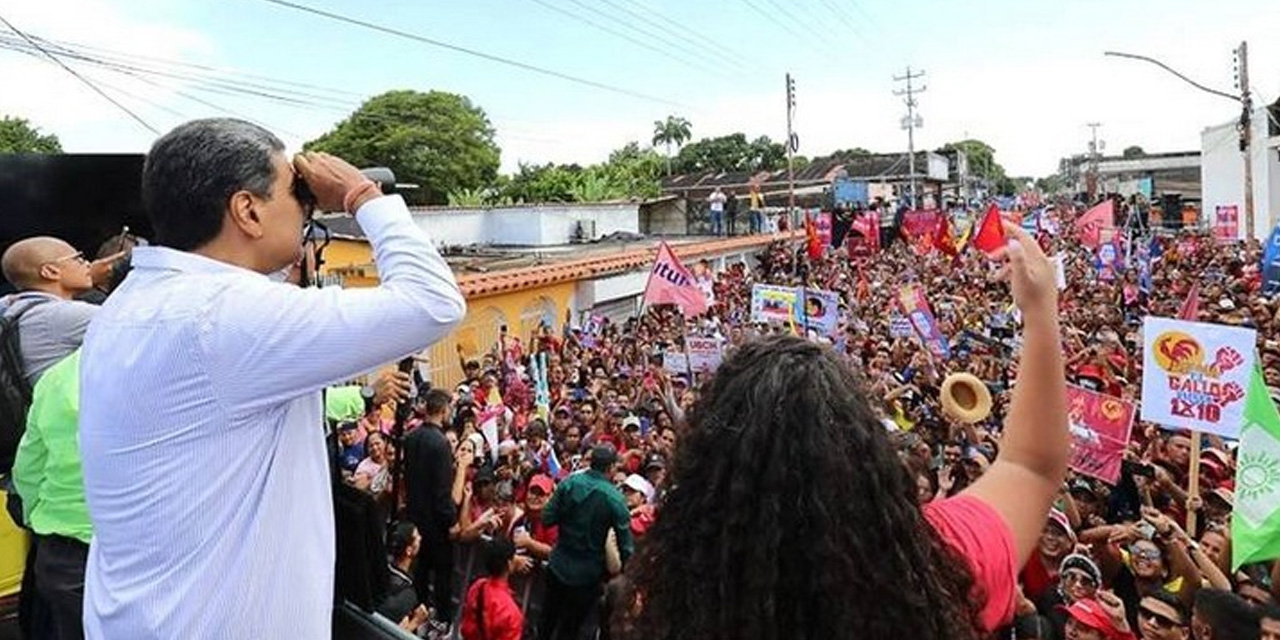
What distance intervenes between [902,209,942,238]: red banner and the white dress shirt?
28.5 metres

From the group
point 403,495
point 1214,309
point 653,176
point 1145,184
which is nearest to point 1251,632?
point 403,495

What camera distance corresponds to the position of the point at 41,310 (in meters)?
2.85

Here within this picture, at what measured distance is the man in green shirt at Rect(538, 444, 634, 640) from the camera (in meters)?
5.43

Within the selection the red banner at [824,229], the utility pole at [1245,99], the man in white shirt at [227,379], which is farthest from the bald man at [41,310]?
the red banner at [824,229]

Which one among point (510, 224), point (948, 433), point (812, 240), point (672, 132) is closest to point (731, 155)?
point (672, 132)

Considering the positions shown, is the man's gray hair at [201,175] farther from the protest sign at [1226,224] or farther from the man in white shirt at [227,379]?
the protest sign at [1226,224]

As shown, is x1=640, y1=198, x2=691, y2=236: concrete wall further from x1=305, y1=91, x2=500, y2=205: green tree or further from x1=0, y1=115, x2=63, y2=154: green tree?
x1=0, y1=115, x2=63, y2=154: green tree

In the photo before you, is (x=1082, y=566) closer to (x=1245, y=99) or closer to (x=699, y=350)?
(x=699, y=350)

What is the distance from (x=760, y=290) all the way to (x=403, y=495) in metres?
7.04

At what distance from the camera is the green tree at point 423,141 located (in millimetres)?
46500

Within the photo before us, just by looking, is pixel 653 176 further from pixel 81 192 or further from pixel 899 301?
pixel 81 192

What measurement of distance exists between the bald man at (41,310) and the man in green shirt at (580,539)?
3037mm

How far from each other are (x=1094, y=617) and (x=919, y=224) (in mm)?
27841

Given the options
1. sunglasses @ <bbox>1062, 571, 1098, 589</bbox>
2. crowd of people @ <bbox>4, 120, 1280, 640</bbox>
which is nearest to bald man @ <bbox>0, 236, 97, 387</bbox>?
crowd of people @ <bbox>4, 120, 1280, 640</bbox>
